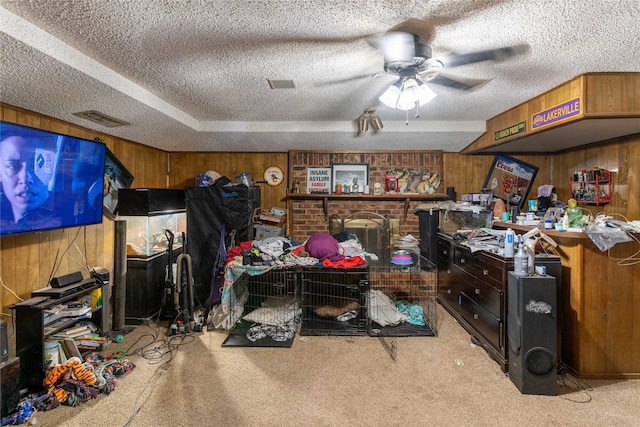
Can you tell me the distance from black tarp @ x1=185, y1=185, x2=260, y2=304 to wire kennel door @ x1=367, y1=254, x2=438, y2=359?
1742 millimetres

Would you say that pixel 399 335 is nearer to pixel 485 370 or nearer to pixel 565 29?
pixel 485 370

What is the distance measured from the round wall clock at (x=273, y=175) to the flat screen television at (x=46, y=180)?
2.07 m

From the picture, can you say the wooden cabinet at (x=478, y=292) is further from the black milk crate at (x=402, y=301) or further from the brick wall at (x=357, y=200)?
the brick wall at (x=357, y=200)

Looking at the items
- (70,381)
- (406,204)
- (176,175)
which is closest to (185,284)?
(70,381)

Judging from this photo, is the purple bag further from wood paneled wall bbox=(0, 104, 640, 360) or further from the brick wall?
wood paneled wall bbox=(0, 104, 640, 360)

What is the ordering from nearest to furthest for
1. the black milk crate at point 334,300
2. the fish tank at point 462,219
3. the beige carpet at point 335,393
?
1. the beige carpet at point 335,393
2. the black milk crate at point 334,300
3. the fish tank at point 462,219

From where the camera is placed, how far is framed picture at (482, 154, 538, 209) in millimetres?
4324

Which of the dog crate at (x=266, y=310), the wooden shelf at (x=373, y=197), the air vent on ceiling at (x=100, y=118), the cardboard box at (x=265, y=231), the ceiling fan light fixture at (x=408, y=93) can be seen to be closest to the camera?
the ceiling fan light fixture at (x=408, y=93)

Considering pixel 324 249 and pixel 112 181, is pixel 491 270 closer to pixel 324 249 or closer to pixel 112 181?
pixel 324 249

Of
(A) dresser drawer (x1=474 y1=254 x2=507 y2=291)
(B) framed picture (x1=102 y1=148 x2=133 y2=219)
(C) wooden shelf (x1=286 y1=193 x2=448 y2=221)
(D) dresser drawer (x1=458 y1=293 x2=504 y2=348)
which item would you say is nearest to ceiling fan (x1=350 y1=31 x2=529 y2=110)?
(A) dresser drawer (x1=474 y1=254 x2=507 y2=291)

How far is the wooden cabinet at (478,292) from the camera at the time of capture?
2542 millimetres

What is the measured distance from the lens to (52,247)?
281 cm

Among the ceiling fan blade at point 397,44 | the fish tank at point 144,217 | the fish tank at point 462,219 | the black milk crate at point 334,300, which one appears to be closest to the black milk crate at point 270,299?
the black milk crate at point 334,300

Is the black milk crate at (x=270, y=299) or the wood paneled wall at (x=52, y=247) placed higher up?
the wood paneled wall at (x=52, y=247)
